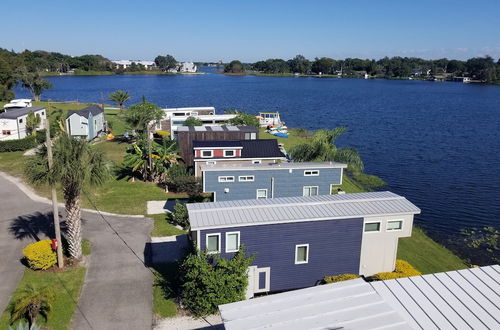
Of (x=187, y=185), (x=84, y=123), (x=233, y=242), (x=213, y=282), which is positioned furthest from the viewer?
(x=84, y=123)

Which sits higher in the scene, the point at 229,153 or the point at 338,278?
the point at 229,153

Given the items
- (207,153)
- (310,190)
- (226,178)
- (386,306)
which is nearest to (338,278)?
(386,306)

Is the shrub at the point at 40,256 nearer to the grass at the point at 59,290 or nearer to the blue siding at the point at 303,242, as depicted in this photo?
the grass at the point at 59,290

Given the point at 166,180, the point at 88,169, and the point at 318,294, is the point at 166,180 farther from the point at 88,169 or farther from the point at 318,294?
the point at 318,294

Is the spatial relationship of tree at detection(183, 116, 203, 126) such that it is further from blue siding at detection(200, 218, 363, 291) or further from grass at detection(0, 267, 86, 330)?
blue siding at detection(200, 218, 363, 291)

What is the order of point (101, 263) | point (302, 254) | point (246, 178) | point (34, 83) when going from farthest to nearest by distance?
1. point (34, 83)
2. point (246, 178)
3. point (101, 263)
4. point (302, 254)

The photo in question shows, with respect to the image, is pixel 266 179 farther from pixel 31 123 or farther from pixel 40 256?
pixel 31 123
